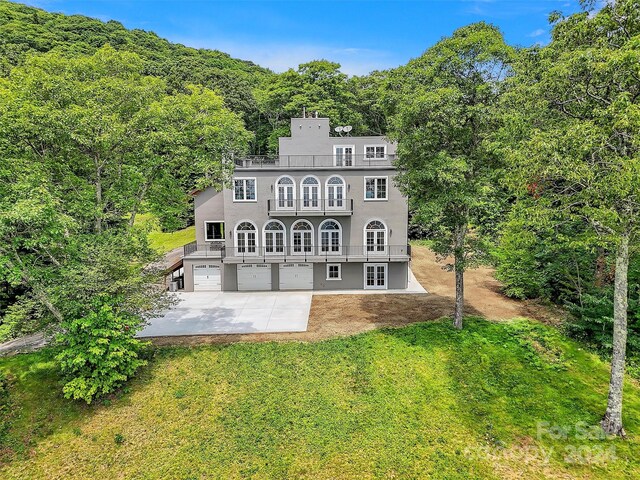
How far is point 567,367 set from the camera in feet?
40.5

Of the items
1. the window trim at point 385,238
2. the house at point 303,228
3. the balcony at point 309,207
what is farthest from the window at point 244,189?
the window trim at point 385,238

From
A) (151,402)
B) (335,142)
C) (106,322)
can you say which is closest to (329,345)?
(151,402)

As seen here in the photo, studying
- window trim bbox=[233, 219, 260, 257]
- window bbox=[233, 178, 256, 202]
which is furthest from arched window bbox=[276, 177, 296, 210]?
window trim bbox=[233, 219, 260, 257]

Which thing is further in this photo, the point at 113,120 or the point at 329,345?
the point at 329,345

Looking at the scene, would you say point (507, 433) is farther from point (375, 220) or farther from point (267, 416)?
point (375, 220)

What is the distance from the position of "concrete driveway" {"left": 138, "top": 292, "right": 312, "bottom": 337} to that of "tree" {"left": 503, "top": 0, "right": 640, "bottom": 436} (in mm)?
11007

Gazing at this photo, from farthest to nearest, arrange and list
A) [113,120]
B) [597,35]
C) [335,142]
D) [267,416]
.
→ 1. [335,142]
2. [113,120]
3. [267,416]
4. [597,35]

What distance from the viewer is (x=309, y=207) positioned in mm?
21656

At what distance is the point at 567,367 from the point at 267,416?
34.4 feet

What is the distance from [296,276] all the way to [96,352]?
→ 12.9m

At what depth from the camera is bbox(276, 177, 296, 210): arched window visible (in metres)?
21.8

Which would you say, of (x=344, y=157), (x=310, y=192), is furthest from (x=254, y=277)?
(x=344, y=157)

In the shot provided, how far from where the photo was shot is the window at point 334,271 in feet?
73.7

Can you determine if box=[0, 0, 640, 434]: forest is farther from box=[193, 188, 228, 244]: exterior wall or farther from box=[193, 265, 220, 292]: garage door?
box=[193, 265, 220, 292]: garage door
